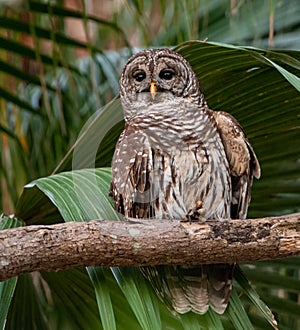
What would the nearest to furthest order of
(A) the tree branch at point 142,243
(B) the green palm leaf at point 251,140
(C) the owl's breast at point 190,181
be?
(A) the tree branch at point 142,243, (B) the green palm leaf at point 251,140, (C) the owl's breast at point 190,181

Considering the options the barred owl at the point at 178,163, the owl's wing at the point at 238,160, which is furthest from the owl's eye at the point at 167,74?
the owl's wing at the point at 238,160

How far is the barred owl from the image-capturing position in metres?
1.64

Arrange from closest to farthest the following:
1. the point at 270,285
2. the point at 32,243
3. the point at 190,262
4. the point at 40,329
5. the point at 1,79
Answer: the point at 32,243
the point at 190,262
the point at 40,329
the point at 270,285
the point at 1,79

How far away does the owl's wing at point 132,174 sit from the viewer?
5.41ft

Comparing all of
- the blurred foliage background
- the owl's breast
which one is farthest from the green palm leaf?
the owl's breast

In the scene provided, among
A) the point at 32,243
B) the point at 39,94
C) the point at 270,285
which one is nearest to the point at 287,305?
the point at 270,285

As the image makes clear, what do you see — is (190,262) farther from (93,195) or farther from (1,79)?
(1,79)

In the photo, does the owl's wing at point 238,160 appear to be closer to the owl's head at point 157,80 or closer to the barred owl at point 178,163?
the barred owl at point 178,163

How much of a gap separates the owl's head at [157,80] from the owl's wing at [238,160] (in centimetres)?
11

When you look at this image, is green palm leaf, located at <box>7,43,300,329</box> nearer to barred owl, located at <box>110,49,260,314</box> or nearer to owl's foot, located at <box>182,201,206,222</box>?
barred owl, located at <box>110,49,260,314</box>

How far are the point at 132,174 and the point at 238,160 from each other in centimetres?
26

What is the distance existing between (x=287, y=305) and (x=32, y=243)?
2.72ft

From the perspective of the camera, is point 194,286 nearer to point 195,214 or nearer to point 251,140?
point 195,214

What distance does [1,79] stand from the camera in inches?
111
